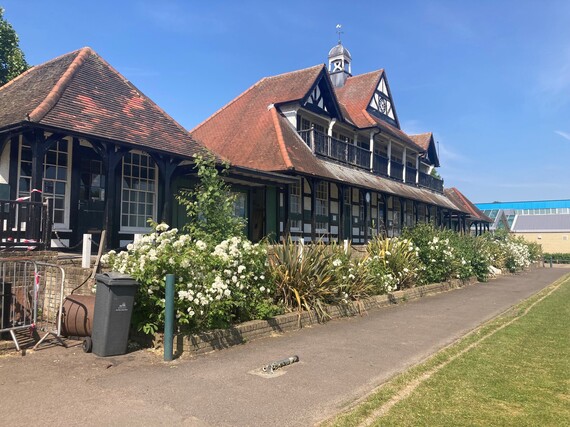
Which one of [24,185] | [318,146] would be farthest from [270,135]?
[24,185]

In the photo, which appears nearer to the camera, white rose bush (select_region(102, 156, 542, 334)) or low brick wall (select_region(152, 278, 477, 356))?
low brick wall (select_region(152, 278, 477, 356))

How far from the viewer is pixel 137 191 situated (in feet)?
41.7

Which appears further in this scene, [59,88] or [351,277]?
[351,277]

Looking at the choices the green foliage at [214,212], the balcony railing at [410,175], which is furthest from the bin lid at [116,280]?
the balcony railing at [410,175]

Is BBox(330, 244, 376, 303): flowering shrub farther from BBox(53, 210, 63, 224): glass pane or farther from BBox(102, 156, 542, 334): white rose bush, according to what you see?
BBox(53, 210, 63, 224): glass pane

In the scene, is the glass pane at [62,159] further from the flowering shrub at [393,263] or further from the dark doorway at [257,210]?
the flowering shrub at [393,263]

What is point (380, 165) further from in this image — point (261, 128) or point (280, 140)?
point (280, 140)

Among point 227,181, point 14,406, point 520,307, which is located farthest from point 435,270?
point 14,406

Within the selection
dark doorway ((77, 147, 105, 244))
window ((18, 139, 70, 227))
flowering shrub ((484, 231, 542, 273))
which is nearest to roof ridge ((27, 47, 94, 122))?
window ((18, 139, 70, 227))

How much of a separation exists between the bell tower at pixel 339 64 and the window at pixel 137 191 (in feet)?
66.3

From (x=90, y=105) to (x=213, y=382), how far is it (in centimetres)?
828

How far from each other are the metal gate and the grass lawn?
495 cm

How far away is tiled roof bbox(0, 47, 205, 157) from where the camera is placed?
9.92m

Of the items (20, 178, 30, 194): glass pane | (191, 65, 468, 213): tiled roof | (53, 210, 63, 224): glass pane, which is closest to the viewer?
(20, 178, 30, 194): glass pane
